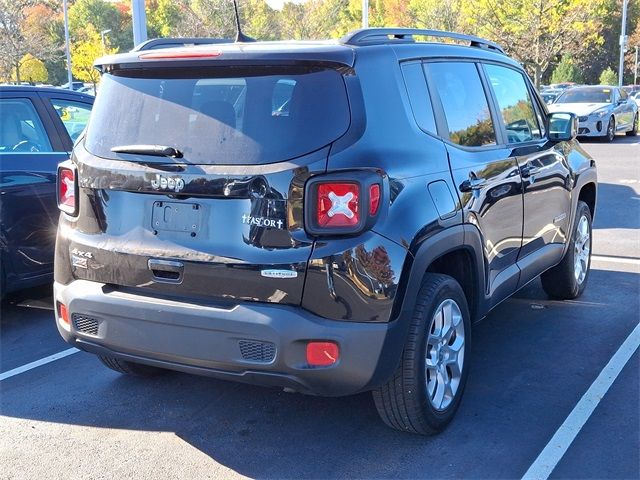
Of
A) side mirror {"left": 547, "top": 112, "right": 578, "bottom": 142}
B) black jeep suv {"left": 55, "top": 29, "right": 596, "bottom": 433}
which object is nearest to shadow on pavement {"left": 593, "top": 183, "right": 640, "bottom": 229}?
side mirror {"left": 547, "top": 112, "right": 578, "bottom": 142}

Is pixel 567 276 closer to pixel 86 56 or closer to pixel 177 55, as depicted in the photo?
pixel 177 55

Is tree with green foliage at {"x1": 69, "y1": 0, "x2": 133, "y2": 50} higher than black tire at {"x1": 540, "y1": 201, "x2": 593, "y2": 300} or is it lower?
higher

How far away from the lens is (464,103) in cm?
402

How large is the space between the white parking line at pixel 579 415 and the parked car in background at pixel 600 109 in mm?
15515

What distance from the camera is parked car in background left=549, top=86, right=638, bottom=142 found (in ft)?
62.6

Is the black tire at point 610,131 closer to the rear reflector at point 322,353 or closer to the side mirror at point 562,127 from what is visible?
the side mirror at point 562,127

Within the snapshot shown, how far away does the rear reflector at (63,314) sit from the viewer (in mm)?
3502

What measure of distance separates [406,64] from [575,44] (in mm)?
32902

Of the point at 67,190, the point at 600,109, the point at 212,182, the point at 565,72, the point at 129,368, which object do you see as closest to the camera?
the point at 212,182

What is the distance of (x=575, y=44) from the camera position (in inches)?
1308

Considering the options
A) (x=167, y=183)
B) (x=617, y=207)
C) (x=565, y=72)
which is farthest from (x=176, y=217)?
(x=565, y=72)

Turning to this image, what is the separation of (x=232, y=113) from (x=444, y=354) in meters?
1.60

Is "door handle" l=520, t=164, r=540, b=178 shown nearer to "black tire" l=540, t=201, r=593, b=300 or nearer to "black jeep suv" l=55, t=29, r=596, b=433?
"black jeep suv" l=55, t=29, r=596, b=433

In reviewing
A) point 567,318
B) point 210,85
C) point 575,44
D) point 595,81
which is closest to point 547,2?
point 575,44
